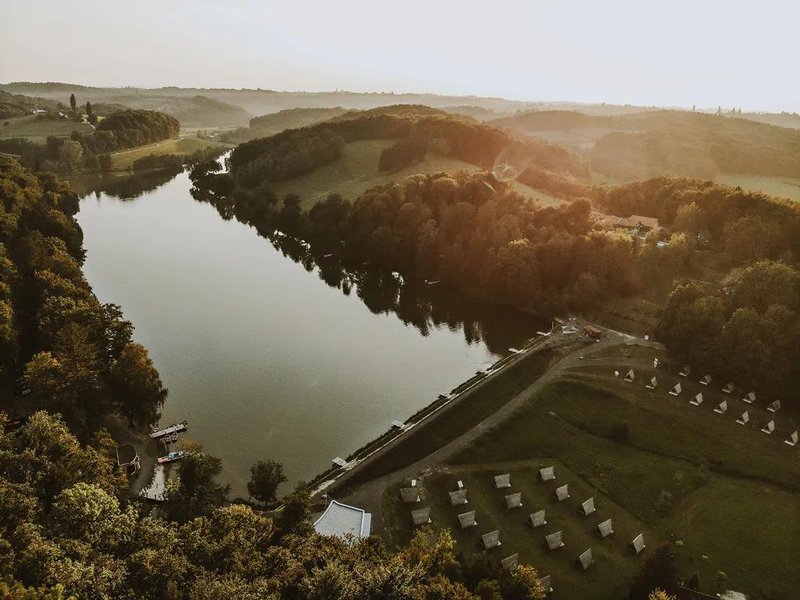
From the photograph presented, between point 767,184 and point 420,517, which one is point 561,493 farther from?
point 767,184

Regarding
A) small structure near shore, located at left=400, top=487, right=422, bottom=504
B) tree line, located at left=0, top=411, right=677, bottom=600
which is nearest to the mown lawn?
small structure near shore, located at left=400, top=487, right=422, bottom=504

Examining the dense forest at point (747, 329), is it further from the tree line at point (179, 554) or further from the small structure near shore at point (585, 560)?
the small structure near shore at point (585, 560)

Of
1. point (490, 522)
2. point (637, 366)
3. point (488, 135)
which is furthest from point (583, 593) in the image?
point (488, 135)

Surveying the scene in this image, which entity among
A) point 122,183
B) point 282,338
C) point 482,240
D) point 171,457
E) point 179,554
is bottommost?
point 171,457

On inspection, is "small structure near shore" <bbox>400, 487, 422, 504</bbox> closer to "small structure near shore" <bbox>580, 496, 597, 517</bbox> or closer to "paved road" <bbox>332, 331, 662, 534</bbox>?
"paved road" <bbox>332, 331, 662, 534</bbox>

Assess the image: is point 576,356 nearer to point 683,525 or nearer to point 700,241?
point 683,525

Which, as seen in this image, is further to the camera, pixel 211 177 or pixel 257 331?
pixel 211 177

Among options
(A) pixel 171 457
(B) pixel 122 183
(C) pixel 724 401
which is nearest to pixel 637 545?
(C) pixel 724 401
